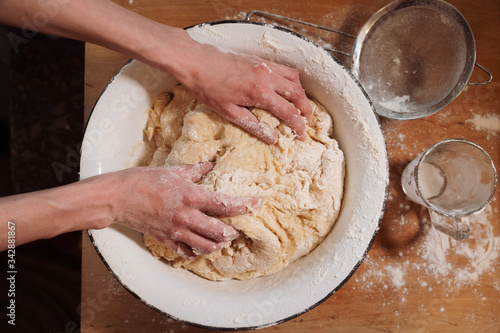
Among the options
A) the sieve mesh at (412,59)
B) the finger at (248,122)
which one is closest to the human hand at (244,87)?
the finger at (248,122)

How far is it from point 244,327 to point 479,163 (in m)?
0.89

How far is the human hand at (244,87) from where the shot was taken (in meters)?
0.99

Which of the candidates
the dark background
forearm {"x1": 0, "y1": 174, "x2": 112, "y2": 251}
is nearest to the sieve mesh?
forearm {"x1": 0, "y1": 174, "x2": 112, "y2": 251}

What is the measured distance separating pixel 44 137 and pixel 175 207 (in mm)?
1168

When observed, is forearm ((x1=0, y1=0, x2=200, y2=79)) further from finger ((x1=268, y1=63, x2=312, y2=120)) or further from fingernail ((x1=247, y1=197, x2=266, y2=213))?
fingernail ((x1=247, y1=197, x2=266, y2=213))

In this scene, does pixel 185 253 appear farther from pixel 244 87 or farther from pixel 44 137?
pixel 44 137

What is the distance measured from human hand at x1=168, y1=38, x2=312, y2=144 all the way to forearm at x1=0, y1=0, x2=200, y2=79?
0.05 metres

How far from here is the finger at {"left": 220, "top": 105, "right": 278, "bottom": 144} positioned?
1.01 metres

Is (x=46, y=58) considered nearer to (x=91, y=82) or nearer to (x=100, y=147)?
(x=91, y=82)

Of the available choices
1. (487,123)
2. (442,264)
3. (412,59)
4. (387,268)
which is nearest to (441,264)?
(442,264)

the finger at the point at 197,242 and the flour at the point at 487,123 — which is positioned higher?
the finger at the point at 197,242

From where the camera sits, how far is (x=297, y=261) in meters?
1.09

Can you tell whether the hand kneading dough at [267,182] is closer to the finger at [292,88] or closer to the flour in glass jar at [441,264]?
the finger at [292,88]

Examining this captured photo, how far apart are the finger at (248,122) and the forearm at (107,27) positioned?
173 mm
